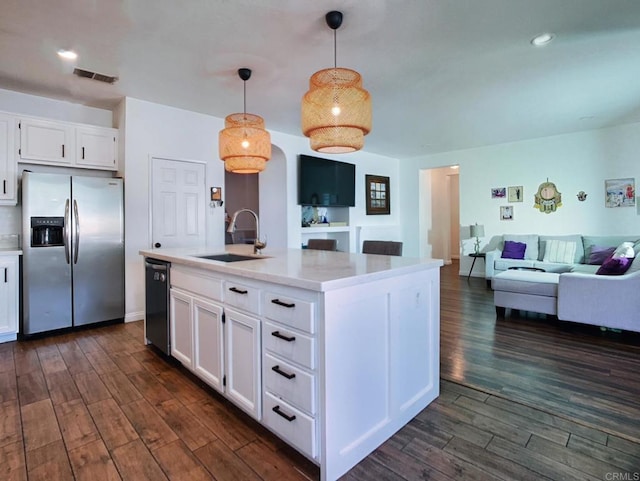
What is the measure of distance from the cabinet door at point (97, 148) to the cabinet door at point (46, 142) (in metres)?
0.09

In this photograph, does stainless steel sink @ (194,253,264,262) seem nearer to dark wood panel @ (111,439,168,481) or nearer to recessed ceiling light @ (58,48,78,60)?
dark wood panel @ (111,439,168,481)

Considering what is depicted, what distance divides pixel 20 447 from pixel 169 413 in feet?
2.27

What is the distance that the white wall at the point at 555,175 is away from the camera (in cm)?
547

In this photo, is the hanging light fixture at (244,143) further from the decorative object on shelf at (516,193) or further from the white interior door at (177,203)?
the decorative object on shelf at (516,193)

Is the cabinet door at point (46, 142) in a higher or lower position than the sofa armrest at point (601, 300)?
higher

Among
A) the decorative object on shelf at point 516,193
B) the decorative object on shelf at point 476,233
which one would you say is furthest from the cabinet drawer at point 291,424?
the decorative object on shelf at point 516,193

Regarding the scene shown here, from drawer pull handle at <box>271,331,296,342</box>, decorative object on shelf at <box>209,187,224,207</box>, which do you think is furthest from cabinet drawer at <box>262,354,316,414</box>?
decorative object on shelf at <box>209,187,224,207</box>

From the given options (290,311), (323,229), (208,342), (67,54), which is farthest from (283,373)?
(323,229)

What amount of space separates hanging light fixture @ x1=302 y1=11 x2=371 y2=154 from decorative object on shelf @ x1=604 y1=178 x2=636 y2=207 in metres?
5.41

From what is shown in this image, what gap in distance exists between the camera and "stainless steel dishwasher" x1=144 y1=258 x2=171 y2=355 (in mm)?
2691

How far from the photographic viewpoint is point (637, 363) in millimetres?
2676

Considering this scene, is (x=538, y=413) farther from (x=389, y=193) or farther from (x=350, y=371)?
(x=389, y=193)

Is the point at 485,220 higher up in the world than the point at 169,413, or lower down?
higher up

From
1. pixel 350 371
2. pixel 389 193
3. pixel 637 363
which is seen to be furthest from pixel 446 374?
pixel 389 193
